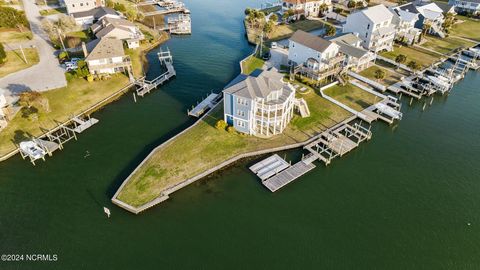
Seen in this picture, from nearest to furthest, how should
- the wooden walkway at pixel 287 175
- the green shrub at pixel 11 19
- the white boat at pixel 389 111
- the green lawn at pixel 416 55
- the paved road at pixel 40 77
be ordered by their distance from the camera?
the wooden walkway at pixel 287 175 → the white boat at pixel 389 111 → the paved road at pixel 40 77 → the green lawn at pixel 416 55 → the green shrub at pixel 11 19

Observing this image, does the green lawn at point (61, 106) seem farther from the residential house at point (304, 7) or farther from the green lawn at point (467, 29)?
the green lawn at point (467, 29)

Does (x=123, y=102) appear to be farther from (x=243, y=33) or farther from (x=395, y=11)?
(x=395, y=11)

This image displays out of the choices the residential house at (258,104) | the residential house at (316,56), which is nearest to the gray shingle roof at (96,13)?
the residential house at (316,56)

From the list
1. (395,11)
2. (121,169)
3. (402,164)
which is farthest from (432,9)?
(121,169)

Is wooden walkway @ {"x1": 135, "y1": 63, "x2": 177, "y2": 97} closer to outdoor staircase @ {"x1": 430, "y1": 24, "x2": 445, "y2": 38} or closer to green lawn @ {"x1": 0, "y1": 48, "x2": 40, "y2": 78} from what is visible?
green lawn @ {"x1": 0, "y1": 48, "x2": 40, "y2": 78}

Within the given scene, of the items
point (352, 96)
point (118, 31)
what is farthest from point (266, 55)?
point (118, 31)

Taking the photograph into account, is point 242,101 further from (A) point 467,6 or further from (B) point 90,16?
(A) point 467,6
